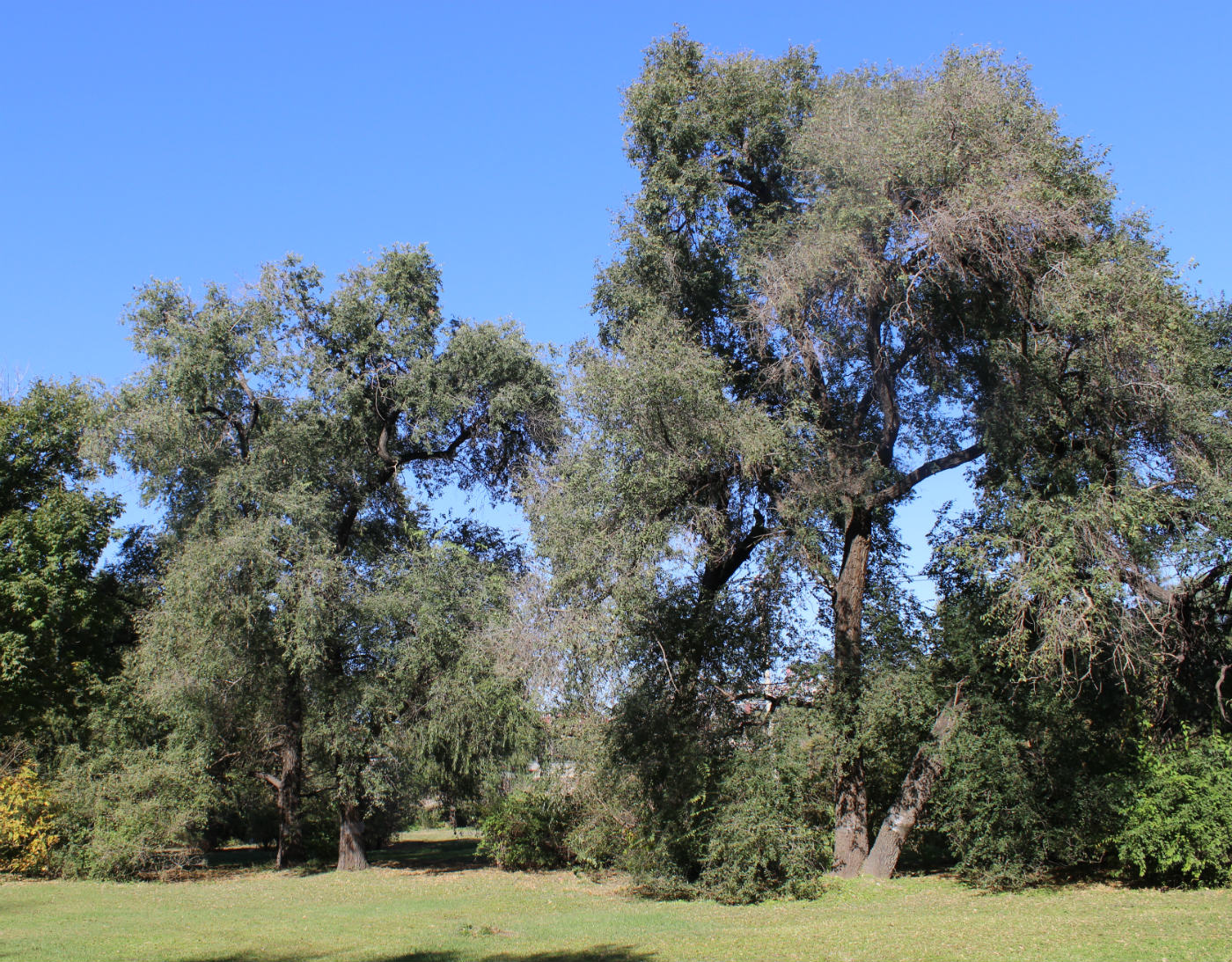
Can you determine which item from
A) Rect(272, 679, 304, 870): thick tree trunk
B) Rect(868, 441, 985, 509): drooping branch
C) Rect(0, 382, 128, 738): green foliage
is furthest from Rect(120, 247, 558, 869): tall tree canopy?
Rect(868, 441, 985, 509): drooping branch

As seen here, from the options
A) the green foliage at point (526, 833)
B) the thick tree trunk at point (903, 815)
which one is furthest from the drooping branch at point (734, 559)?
the green foliage at point (526, 833)

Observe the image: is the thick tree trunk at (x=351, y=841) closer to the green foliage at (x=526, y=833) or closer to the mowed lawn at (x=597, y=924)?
the green foliage at (x=526, y=833)

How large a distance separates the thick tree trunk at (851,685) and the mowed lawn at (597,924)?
116 cm

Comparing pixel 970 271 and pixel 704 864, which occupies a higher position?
pixel 970 271

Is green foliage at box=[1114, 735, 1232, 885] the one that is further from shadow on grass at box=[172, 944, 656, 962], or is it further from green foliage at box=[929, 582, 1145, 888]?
shadow on grass at box=[172, 944, 656, 962]

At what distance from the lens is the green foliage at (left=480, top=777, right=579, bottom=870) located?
20.2 metres

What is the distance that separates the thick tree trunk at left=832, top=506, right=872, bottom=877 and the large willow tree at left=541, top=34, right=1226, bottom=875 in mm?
49

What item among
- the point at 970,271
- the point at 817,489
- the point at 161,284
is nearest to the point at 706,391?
the point at 817,489

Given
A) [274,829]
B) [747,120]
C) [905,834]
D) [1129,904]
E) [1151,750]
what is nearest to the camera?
[1129,904]

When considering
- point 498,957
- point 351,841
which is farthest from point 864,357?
point 351,841

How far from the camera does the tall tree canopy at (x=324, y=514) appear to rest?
19.3 meters

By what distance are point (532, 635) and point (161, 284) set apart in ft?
44.2

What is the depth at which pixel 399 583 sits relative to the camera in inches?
813

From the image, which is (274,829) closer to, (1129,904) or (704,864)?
(704,864)
